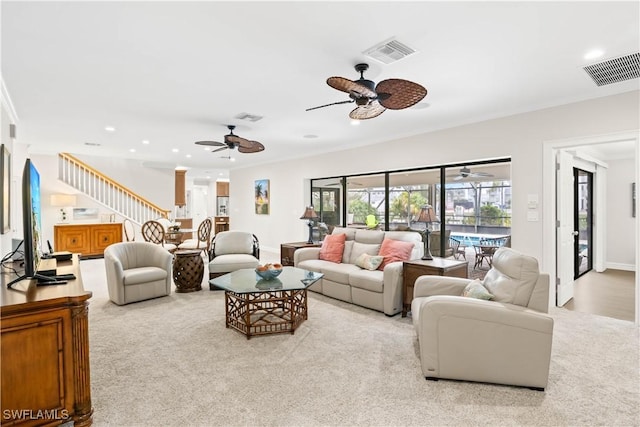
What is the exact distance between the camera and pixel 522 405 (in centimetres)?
225

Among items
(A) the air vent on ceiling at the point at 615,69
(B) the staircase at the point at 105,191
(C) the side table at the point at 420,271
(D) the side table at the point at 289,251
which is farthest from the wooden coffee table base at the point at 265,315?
(B) the staircase at the point at 105,191

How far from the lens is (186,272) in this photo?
510cm

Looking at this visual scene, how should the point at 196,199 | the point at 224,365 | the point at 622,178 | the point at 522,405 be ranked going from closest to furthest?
the point at 522,405, the point at 224,365, the point at 622,178, the point at 196,199

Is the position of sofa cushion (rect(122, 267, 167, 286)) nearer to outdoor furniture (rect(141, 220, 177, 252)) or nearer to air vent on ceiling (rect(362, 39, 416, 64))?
outdoor furniture (rect(141, 220, 177, 252))

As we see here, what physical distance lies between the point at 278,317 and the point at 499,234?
379cm

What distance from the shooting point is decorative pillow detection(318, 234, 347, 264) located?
16.9ft

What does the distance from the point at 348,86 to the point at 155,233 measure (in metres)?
6.45

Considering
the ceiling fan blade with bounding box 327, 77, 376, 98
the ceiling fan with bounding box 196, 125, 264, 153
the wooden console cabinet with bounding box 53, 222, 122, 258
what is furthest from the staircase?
the ceiling fan blade with bounding box 327, 77, 376, 98

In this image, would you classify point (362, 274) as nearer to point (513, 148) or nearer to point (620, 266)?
point (513, 148)

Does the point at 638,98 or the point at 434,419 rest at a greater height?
the point at 638,98

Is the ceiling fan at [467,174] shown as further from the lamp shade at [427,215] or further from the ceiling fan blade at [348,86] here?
the ceiling fan blade at [348,86]

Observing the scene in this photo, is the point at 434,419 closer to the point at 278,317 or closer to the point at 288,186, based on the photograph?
the point at 278,317

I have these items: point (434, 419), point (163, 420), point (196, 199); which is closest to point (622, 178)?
point (434, 419)

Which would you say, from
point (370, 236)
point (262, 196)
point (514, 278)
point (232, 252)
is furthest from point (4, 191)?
point (262, 196)
